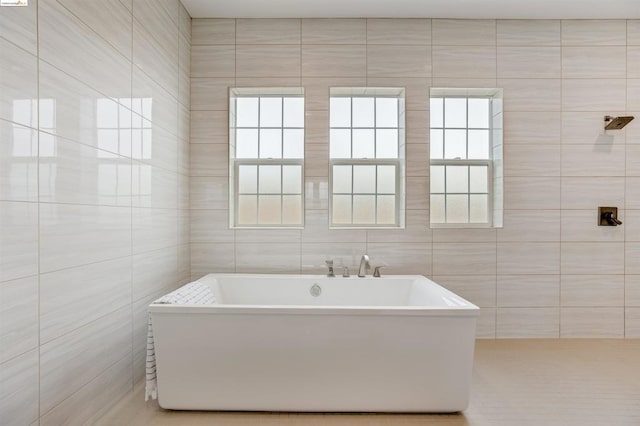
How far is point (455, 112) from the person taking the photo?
11.7 feet

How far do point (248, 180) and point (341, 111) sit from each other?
41.0 inches

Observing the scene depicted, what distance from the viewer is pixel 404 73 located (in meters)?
3.35

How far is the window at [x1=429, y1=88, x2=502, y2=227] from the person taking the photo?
139 inches

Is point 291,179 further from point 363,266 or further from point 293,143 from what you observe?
point 363,266

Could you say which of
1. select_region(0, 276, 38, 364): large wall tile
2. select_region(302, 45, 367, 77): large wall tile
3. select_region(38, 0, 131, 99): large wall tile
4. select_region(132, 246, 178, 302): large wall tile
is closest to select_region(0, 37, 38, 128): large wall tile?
select_region(38, 0, 131, 99): large wall tile

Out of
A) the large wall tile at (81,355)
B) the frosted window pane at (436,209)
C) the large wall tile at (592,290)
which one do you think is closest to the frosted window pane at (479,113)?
the frosted window pane at (436,209)

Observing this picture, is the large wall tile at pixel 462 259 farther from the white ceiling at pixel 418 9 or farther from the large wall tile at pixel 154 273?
the large wall tile at pixel 154 273

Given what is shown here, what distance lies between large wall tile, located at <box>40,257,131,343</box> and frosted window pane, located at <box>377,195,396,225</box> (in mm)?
2069

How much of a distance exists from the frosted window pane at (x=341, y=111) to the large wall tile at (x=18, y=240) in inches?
98.4

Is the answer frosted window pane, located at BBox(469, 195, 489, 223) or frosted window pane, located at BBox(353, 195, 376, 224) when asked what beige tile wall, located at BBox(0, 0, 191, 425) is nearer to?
frosted window pane, located at BBox(353, 195, 376, 224)

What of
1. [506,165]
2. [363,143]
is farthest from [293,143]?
[506,165]

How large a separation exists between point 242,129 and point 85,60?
1727mm

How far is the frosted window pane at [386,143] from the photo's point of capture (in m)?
3.55

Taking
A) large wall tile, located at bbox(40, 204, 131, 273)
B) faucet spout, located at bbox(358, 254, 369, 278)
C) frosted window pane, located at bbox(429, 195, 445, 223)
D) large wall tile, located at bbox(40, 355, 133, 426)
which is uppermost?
frosted window pane, located at bbox(429, 195, 445, 223)
